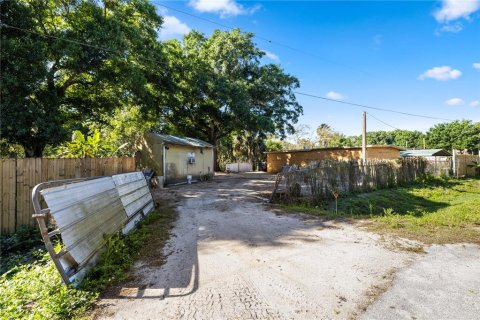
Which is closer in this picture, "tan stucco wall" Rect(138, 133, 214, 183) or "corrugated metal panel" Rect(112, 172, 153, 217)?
"corrugated metal panel" Rect(112, 172, 153, 217)

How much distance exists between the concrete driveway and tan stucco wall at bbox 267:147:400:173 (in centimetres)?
1933

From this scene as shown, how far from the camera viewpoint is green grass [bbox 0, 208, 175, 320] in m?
2.66

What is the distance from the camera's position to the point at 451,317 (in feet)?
8.39

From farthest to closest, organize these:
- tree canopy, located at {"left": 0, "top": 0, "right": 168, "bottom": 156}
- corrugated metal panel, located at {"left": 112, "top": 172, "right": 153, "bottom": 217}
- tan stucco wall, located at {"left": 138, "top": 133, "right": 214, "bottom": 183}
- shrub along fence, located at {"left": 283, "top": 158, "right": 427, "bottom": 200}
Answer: tan stucco wall, located at {"left": 138, "top": 133, "right": 214, "bottom": 183} < tree canopy, located at {"left": 0, "top": 0, "right": 168, "bottom": 156} < shrub along fence, located at {"left": 283, "top": 158, "right": 427, "bottom": 200} < corrugated metal panel, located at {"left": 112, "top": 172, "right": 153, "bottom": 217}

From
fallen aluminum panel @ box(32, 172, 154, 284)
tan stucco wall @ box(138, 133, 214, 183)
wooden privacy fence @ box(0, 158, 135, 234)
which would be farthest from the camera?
tan stucco wall @ box(138, 133, 214, 183)

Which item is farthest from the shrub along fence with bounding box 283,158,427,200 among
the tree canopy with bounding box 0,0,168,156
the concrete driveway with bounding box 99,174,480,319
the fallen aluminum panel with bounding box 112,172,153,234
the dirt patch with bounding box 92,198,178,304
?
the tree canopy with bounding box 0,0,168,156

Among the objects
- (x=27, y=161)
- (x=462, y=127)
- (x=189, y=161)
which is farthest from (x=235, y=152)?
(x=462, y=127)

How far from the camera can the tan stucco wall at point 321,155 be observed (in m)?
23.0

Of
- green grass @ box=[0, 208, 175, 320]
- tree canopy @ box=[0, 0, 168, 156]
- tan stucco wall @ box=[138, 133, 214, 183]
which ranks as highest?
tree canopy @ box=[0, 0, 168, 156]

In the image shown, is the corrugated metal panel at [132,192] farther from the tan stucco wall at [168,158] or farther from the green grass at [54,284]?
the tan stucco wall at [168,158]

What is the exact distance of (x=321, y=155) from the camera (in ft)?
80.4

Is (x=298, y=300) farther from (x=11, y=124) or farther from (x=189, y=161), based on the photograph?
(x=189, y=161)

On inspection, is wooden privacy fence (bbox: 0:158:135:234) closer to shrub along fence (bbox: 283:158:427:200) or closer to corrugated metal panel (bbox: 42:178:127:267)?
corrugated metal panel (bbox: 42:178:127:267)

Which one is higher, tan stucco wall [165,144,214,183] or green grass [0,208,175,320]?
tan stucco wall [165,144,214,183]
